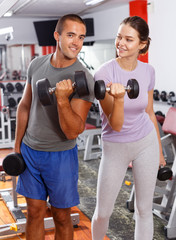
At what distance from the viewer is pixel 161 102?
501 centimetres

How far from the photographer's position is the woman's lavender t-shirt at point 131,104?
149 centimetres

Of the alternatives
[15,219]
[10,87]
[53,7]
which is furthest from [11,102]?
[15,219]

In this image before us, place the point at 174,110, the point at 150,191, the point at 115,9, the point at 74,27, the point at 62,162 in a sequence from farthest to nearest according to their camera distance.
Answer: the point at 115,9 < the point at 174,110 < the point at 150,191 < the point at 62,162 < the point at 74,27

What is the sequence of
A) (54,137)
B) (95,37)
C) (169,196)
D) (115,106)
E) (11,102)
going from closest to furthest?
(115,106)
(54,137)
(169,196)
(11,102)
(95,37)

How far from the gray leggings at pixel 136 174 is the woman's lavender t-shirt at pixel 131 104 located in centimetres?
3

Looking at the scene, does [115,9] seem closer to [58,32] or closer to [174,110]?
[174,110]

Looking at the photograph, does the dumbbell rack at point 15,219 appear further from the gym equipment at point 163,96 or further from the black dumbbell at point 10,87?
the black dumbbell at point 10,87

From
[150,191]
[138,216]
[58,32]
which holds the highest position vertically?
[58,32]

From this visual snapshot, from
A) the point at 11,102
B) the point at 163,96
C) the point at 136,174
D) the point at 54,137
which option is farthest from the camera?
the point at 11,102

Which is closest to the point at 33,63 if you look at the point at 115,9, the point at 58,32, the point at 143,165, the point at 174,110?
the point at 58,32

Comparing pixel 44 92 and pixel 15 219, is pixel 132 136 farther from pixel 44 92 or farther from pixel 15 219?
pixel 15 219

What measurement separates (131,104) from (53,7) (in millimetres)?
4903

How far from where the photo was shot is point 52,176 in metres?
1.47

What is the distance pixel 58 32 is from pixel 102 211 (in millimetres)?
868
